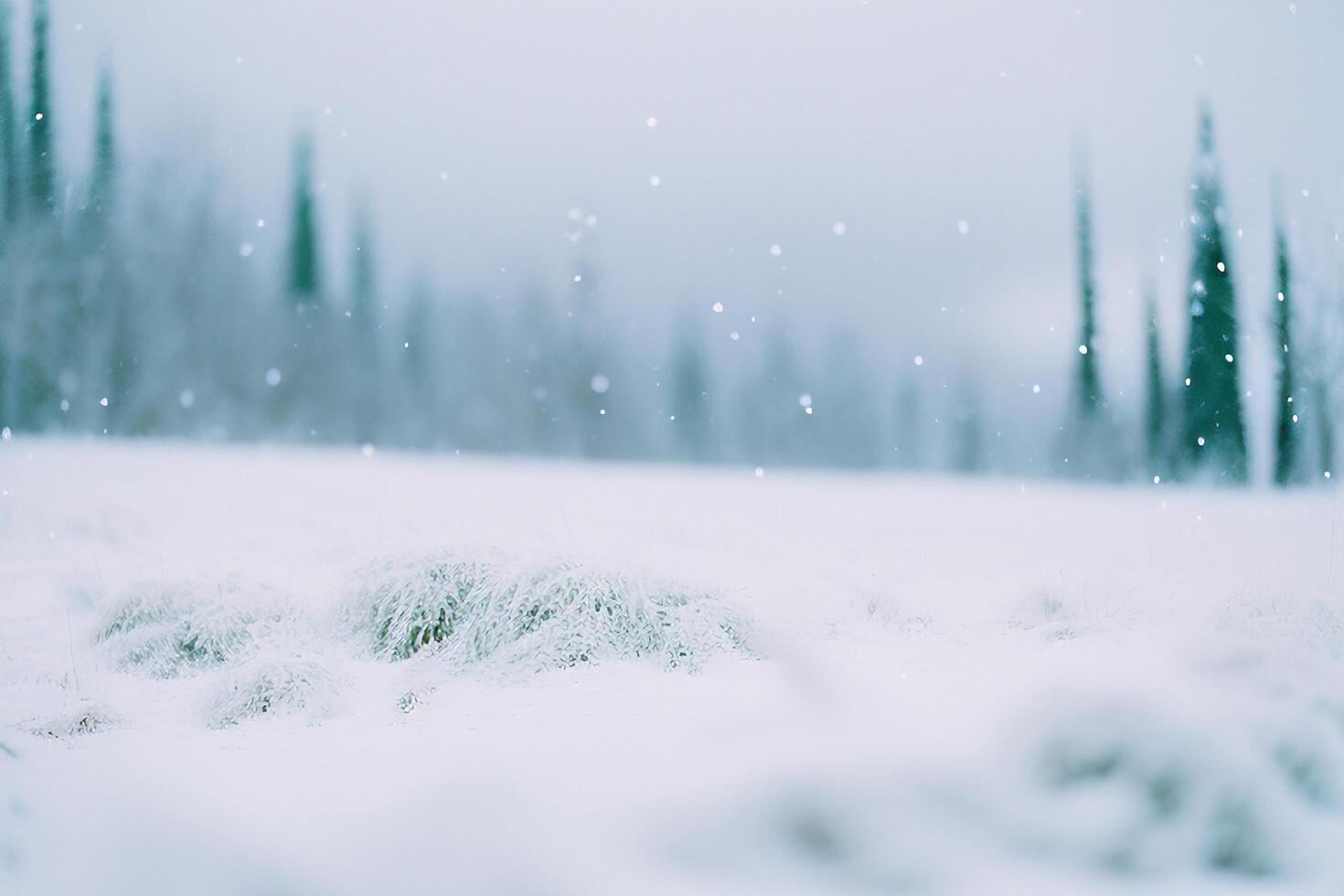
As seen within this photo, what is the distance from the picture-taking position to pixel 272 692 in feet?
8.54

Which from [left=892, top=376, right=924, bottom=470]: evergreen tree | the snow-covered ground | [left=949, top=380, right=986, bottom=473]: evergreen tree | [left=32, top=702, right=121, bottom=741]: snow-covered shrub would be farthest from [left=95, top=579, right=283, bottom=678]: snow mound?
[left=949, top=380, right=986, bottom=473]: evergreen tree

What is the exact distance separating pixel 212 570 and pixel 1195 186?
314 inches

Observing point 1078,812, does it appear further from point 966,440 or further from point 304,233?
point 304,233

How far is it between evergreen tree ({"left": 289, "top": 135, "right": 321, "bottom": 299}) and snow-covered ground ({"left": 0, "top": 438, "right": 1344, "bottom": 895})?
11.8 feet

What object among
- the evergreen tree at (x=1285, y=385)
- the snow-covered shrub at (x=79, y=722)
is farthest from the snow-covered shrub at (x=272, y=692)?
the evergreen tree at (x=1285, y=385)

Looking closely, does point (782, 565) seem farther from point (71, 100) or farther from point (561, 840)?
point (71, 100)

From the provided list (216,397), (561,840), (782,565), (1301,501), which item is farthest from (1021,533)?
(216,397)

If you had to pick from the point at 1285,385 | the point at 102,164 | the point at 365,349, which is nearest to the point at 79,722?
the point at 365,349

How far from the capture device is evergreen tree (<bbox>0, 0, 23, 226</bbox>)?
6.72m

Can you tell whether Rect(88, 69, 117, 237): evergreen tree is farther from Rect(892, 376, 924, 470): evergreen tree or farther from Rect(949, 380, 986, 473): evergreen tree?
Rect(949, 380, 986, 473): evergreen tree

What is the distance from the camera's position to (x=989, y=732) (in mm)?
1943

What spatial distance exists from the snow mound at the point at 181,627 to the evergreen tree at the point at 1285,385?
25.7 feet

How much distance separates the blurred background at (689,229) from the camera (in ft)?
19.0

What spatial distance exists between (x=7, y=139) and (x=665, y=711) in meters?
8.23
